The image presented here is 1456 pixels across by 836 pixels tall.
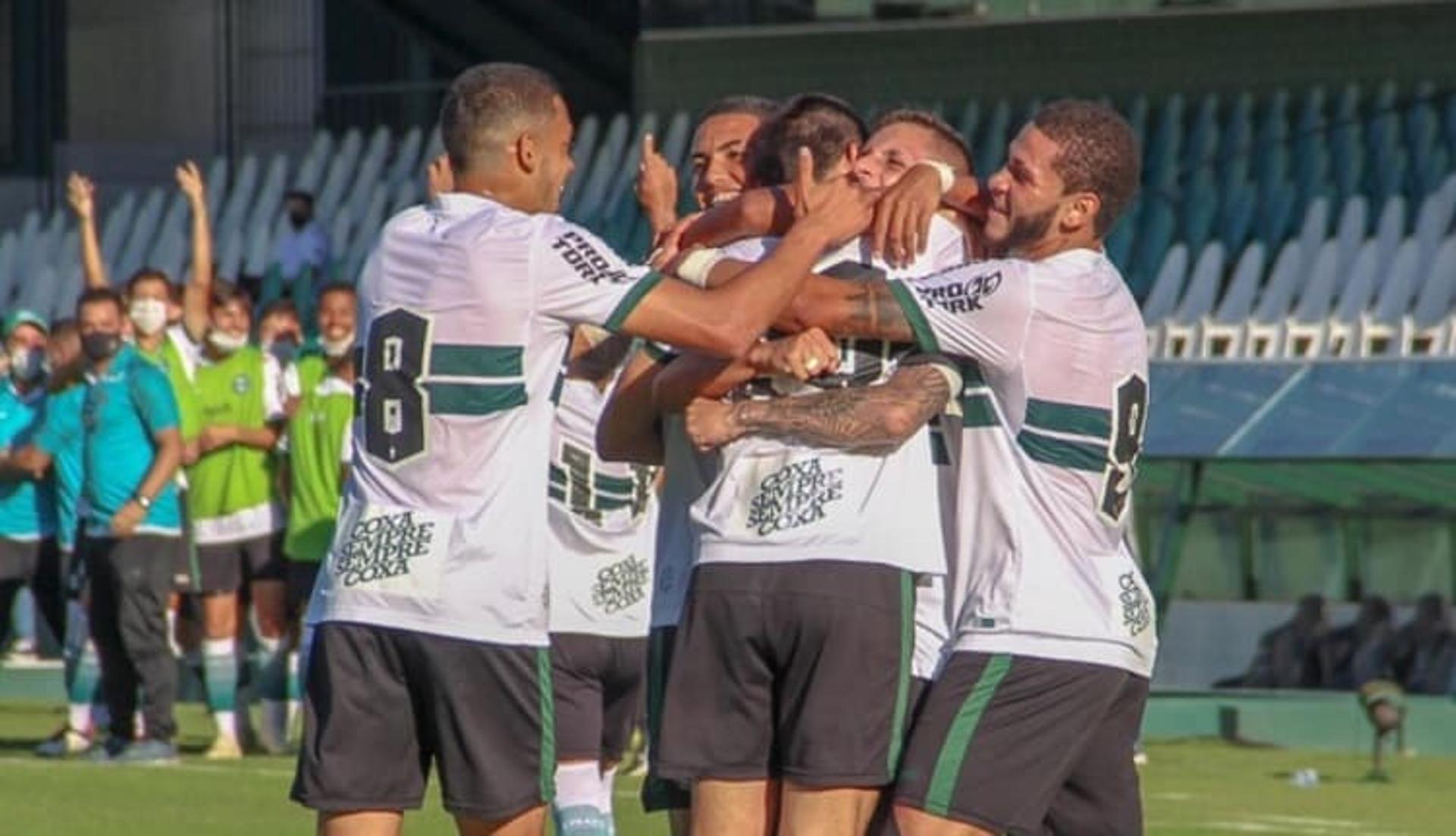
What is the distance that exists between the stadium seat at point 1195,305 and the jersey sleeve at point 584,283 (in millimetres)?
15126

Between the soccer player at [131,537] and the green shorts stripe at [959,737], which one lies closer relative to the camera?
the green shorts stripe at [959,737]

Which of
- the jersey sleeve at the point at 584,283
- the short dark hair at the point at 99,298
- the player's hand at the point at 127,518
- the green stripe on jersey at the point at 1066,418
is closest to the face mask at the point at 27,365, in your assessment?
the short dark hair at the point at 99,298

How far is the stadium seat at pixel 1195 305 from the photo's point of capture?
2325 centimetres

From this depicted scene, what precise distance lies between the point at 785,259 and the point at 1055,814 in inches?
52.3

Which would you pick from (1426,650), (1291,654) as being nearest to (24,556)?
(1291,654)

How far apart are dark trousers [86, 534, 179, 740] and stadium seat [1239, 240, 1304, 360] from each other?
8.62 m

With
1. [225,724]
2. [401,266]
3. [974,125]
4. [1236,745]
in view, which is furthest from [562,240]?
[974,125]

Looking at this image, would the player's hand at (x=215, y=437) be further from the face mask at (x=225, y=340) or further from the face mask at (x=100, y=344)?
the face mask at (x=100, y=344)

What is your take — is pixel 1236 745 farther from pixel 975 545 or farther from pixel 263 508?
pixel 975 545

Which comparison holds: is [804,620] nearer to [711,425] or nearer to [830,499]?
[830,499]

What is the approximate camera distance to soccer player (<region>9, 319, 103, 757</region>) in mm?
16734

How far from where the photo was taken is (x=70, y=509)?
17453mm

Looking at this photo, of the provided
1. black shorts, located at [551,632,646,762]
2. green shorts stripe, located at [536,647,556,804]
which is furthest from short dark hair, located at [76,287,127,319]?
green shorts stripe, located at [536,647,556,804]

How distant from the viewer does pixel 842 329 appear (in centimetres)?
762
